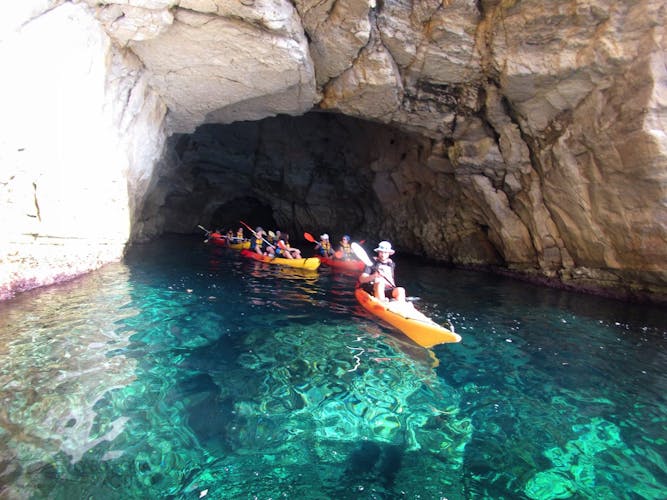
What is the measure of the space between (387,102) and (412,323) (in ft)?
23.8

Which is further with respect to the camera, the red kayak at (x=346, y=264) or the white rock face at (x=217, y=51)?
the red kayak at (x=346, y=264)

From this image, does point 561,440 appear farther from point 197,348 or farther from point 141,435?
point 197,348

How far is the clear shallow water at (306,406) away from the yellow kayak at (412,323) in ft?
0.60

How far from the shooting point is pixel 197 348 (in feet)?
14.9

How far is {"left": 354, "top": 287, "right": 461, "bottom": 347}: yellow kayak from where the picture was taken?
4891 millimetres

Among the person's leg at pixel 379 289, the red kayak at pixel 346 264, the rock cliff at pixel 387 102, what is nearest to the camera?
the rock cliff at pixel 387 102

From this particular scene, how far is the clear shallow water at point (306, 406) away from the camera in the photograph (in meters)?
2.54

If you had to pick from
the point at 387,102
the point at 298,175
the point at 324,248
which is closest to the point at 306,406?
the point at 387,102

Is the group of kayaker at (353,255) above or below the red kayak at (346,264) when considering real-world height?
above

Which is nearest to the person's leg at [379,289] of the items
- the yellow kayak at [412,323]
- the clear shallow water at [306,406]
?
the yellow kayak at [412,323]

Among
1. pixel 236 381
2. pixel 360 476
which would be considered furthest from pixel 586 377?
pixel 236 381

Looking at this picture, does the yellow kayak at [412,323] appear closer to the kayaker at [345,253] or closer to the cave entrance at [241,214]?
the kayaker at [345,253]

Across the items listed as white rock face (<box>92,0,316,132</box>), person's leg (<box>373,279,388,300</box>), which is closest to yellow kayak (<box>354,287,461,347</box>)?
person's leg (<box>373,279,388,300</box>)

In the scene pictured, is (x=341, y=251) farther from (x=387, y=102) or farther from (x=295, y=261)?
(x=387, y=102)
